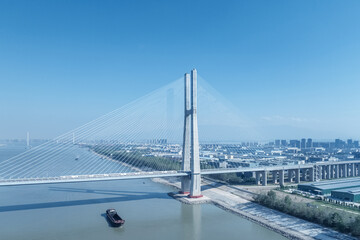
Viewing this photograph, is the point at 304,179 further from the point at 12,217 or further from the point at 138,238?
the point at 12,217

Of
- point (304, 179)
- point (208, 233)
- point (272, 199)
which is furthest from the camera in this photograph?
point (304, 179)

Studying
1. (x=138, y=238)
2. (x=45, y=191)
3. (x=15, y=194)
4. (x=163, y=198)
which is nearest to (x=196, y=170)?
(x=163, y=198)

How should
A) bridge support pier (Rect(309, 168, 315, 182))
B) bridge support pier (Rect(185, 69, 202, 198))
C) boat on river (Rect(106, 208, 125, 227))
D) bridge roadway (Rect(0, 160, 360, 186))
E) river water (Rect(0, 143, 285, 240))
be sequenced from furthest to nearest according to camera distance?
bridge support pier (Rect(309, 168, 315, 182)), bridge roadway (Rect(0, 160, 360, 186)), bridge support pier (Rect(185, 69, 202, 198)), boat on river (Rect(106, 208, 125, 227)), river water (Rect(0, 143, 285, 240))

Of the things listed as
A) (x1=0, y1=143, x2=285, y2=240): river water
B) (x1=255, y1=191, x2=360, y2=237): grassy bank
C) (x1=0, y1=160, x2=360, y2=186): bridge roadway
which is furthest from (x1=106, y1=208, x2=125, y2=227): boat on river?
(x1=255, y1=191, x2=360, y2=237): grassy bank

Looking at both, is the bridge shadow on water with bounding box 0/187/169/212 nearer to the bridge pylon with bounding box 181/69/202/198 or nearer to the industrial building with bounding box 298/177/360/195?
the bridge pylon with bounding box 181/69/202/198

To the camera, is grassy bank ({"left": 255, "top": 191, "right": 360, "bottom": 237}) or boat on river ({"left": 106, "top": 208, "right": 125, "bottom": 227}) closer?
grassy bank ({"left": 255, "top": 191, "right": 360, "bottom": 237})

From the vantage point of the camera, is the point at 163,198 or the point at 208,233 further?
the point at 163,198

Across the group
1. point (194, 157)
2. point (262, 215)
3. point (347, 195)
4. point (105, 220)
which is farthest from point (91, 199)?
point (347, 195)
